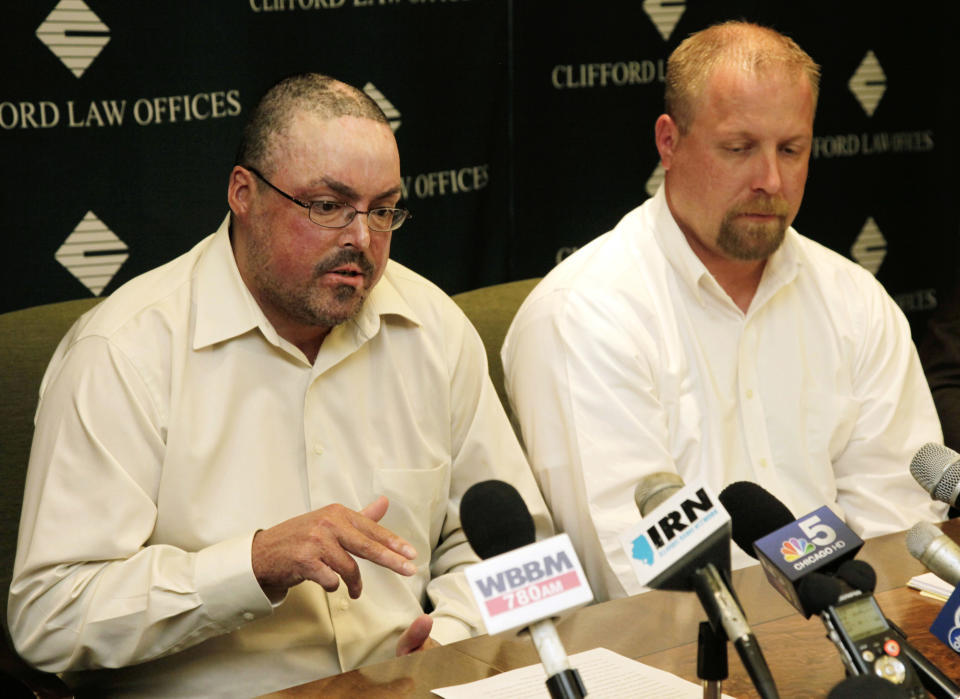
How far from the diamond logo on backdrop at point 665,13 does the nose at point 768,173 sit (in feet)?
4.44

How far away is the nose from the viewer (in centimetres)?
268

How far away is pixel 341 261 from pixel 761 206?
1.03 m

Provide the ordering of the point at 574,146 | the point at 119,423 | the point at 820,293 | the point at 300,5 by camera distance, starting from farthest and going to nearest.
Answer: the point at 574,146 → the point at 300,5 → the point at 820,293 → the point at 119,423

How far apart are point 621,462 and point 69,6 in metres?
1.69

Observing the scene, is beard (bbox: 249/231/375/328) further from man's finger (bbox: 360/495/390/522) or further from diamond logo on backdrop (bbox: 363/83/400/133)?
diamond logo on backdrop (bbox: 363/83/400/133)

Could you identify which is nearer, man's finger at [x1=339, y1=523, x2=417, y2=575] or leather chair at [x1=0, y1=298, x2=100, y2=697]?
man's finger at [x1=339, y1=523, x2=417, y2=575]

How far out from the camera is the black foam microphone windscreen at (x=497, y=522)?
1172 millimetres

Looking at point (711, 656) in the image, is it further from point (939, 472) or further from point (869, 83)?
point (869, 83)

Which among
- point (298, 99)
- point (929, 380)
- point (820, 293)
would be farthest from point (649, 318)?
point (929, 380)

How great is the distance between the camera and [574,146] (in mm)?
3797

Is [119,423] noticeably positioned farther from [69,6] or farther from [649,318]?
[69,6]

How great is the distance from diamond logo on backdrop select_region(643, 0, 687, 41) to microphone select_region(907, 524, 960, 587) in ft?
9.21

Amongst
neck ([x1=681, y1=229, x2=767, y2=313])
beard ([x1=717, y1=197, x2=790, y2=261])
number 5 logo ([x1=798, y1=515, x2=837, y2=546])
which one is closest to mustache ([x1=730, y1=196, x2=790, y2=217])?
beard ([x1=717, y1=197, x2=790, y2=261])

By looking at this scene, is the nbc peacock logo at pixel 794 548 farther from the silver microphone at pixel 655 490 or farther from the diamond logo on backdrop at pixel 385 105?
the diamond logo on backdrop at pixel 385 105
